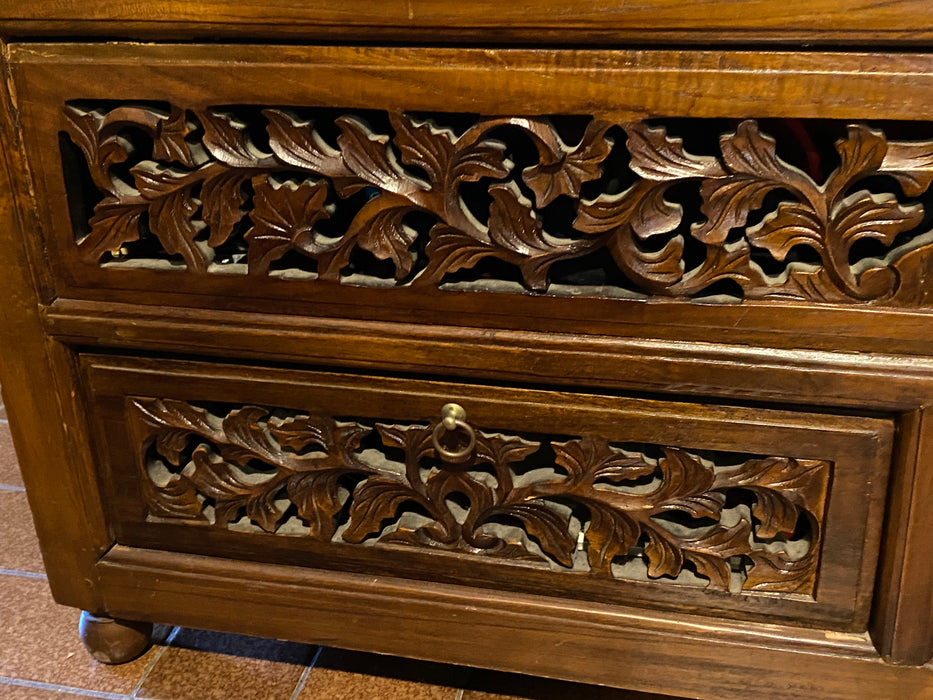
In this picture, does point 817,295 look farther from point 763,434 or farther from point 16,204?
point 16,204

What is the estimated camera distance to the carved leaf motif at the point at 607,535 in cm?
73

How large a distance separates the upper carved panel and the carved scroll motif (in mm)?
136

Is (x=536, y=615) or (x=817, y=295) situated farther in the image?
(x=536, y=615)

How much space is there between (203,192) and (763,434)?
0.46 m

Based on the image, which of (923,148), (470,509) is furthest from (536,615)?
(923,148)

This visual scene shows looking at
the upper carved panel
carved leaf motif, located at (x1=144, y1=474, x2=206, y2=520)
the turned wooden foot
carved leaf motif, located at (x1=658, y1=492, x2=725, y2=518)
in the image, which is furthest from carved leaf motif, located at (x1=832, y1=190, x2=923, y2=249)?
the turned wooden foot

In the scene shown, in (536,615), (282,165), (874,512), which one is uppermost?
(282,165)

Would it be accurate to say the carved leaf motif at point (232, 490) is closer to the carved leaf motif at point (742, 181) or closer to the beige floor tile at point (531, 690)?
the beige floor tile at point (531, 690)

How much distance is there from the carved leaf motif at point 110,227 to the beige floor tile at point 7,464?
63 centimetres

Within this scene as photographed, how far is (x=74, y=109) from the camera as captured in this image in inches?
26.7

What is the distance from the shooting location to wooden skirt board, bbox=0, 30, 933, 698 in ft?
2.02

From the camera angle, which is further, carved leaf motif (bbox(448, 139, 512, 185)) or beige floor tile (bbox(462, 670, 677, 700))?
beige floor tile (bbox(462, 670, 677, 700))

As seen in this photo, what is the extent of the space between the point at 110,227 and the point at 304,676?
482mm

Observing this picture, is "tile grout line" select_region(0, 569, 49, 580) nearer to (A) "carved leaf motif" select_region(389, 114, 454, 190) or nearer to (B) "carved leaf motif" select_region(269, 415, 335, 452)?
(B) "carved leaf motif" select_region(269, 415, 335, 452)
